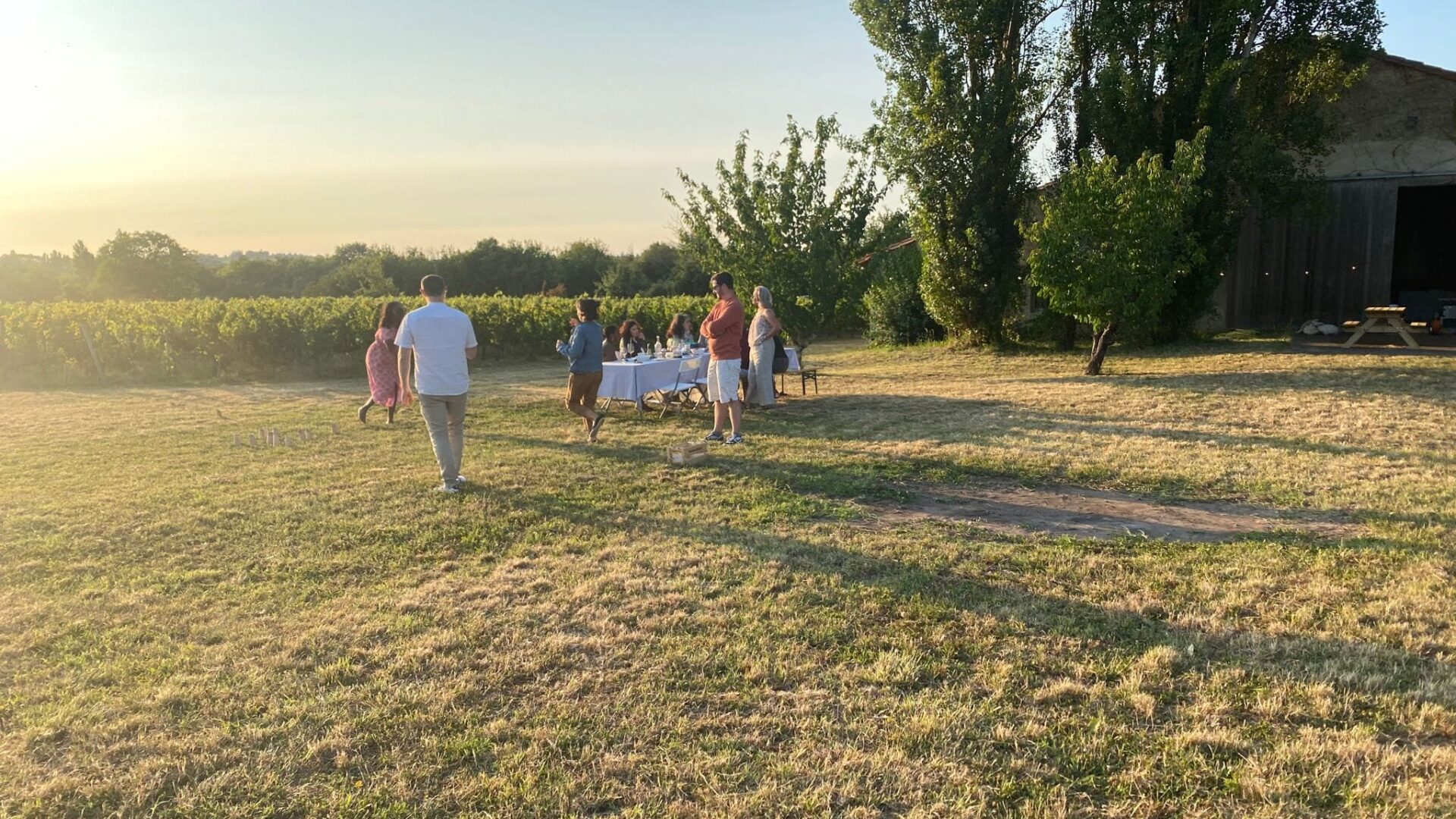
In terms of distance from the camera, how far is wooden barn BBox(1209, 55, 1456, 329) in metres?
14.4

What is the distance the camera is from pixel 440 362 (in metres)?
6.17

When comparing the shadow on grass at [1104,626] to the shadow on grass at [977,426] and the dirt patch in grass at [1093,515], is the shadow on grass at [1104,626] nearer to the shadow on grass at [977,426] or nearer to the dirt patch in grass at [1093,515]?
the dirt patch in grass at [1093,515]

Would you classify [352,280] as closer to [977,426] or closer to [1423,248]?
[977,426]

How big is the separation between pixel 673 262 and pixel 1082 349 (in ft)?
117

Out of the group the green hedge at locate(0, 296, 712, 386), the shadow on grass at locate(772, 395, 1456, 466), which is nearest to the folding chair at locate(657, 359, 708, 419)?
the shadow on grass at locate(772, 395, 1456, 466)

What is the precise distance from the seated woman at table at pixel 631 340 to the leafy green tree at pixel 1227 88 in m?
9.27

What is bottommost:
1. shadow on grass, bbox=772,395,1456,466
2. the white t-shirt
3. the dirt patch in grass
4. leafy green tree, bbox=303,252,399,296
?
the dirt patch in grass

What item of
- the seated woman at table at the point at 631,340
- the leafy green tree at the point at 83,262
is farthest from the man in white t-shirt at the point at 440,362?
the leafy green tree at the point at 83,262

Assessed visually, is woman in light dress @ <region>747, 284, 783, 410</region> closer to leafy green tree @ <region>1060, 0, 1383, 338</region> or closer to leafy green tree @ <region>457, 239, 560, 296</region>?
leafy green tree @ <region>1060, 0, 1383, 338</region>

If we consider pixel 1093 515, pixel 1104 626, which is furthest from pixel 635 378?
pixel 1104 626

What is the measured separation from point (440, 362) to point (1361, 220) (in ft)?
57.2

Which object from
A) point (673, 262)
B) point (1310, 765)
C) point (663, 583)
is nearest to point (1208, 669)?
point (1310, 765)

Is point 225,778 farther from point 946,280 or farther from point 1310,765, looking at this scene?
point 946,280

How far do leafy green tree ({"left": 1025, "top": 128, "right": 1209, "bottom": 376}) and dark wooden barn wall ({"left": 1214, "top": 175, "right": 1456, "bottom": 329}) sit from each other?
508 centimetres
